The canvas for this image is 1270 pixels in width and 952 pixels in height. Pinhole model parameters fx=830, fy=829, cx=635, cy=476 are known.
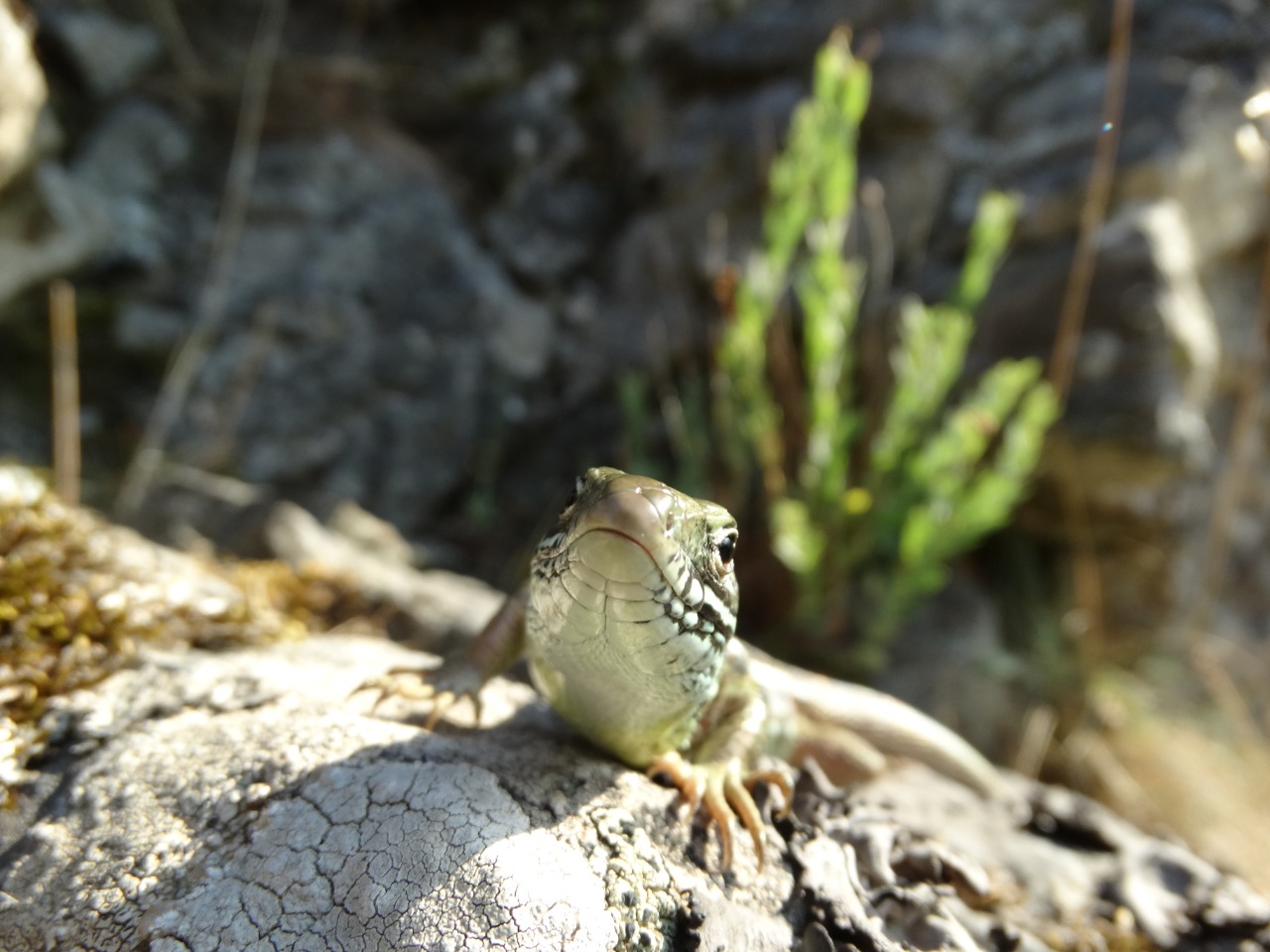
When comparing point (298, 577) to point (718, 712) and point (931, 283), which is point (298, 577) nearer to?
point (718, 712)

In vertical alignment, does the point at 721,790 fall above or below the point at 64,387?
below

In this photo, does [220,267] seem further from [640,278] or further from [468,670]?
[468,670]

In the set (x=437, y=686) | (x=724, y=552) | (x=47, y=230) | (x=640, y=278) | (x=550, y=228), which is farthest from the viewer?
(x=550, y=228)

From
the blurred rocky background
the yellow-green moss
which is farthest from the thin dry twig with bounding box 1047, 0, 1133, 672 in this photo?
the yellow-green moss

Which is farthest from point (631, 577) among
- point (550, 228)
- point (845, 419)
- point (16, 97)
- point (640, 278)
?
point (550, 228)

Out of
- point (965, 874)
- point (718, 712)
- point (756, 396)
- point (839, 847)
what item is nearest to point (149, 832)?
point (718, 712)

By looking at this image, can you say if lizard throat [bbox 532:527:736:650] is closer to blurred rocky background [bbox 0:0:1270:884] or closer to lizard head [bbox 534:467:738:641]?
lizard head [bbox 534:467:738:641]

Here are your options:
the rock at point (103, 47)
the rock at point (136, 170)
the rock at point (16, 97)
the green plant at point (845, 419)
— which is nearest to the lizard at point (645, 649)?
the green plant at point (845, 419)

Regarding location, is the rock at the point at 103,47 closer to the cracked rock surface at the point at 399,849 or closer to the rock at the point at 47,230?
the rock at the point at 47,230
